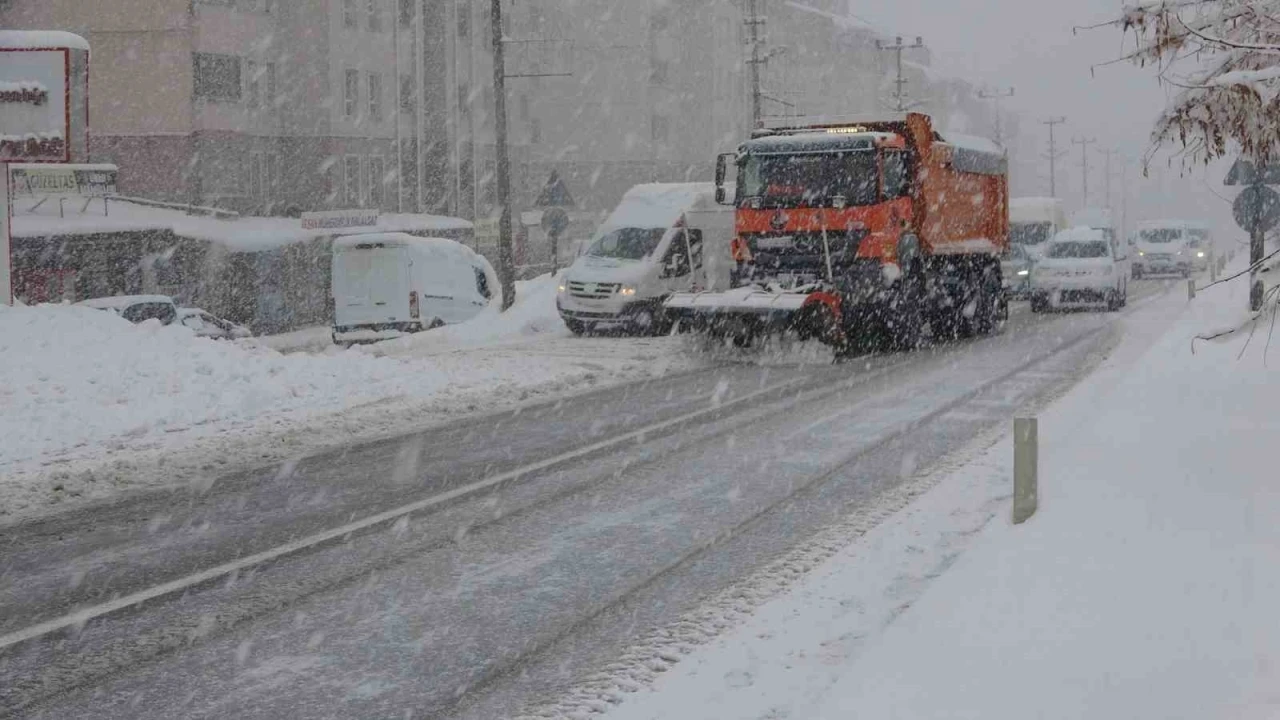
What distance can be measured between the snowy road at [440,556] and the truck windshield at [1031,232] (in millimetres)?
34386

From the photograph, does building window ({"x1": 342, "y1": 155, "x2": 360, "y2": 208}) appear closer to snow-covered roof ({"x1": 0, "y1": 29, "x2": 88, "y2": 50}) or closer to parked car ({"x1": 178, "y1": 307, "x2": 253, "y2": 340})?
parked car ({"x1": 178, "y1": 307, "x2": 253, "y2": 340})

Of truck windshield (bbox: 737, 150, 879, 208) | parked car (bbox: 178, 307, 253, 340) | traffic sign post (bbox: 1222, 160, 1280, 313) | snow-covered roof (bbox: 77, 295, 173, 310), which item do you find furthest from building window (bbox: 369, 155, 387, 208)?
traffic sign post (bbox: 1222, 160, 1280, 313)

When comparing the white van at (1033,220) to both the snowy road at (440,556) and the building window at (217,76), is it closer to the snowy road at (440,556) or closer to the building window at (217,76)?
the building window at (217,76)

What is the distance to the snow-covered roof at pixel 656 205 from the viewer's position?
2850cm

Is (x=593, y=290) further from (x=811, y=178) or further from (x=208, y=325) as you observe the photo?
(x=208, y=325)

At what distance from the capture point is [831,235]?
2208 centimetres

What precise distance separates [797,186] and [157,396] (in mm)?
10300

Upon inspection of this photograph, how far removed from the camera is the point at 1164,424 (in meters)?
12.2

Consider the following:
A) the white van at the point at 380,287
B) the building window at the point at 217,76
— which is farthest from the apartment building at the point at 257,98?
the white van at the point at 380,287

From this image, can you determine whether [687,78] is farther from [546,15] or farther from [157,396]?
[157,396]

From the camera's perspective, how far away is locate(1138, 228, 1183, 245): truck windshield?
56453 mm

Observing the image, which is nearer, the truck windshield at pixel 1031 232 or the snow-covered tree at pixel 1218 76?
the snow-covered tree at pixel 1218 76

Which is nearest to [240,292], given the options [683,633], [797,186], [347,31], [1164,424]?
[347,31]

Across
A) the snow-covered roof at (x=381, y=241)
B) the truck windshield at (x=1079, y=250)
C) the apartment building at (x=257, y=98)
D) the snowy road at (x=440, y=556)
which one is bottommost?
the snowy road at (x=440, y=556)
